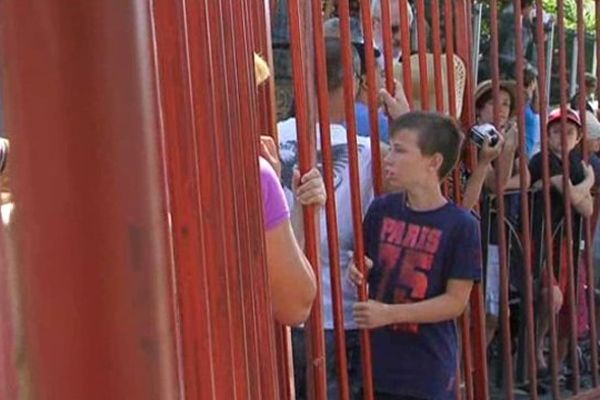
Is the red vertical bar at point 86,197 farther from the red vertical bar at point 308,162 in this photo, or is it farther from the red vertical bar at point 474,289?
the red vertical bar at point 474,289

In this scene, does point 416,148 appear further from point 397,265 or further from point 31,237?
point 31,237

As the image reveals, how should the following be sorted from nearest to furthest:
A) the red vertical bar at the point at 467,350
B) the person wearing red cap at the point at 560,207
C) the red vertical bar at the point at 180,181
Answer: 1. the red vertical bar at the point at 180,181
2. the red vertical bar at the point at 467,350
3. the person wearing red cap at the point at 560,207

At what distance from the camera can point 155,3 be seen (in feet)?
3.87

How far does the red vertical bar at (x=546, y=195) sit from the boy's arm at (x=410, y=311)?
1100 millimetres

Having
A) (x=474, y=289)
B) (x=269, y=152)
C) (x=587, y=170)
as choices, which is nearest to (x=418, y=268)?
(x=474, y=289)

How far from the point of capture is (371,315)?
379cm

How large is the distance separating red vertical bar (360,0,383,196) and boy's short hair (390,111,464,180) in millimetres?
60

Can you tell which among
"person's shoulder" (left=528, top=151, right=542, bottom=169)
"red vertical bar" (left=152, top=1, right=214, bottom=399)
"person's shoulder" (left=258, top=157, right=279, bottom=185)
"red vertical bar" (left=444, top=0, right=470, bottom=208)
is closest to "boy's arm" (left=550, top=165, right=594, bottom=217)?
"person's shoulder" (left=528, top=151, right=542, bottom=169)

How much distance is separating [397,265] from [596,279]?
101 inches

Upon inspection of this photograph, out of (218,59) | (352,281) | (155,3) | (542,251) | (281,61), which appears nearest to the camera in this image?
(155,3)

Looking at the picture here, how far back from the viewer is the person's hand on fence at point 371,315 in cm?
379

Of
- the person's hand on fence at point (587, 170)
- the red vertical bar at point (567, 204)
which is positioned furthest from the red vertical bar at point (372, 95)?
the person's hand on fence at point (587, 170)

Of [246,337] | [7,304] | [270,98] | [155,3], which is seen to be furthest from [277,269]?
[7,304]

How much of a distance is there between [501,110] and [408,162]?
3.48ft
